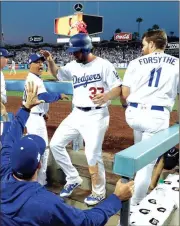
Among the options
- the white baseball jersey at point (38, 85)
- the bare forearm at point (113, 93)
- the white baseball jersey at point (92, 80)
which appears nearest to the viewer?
the bare forearm at point (113, 93)

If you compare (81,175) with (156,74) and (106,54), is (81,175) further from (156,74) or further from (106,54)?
(106,54)

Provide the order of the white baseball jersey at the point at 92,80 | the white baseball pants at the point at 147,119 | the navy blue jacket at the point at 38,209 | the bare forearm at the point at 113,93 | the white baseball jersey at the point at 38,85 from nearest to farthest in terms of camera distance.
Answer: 1. the navy blue jacket at the point at 38,209
2. the white baseball pants at the point at 147,119
3. the bare forearm at the point at 113,93
4. the white baseball jersey at the point at 92,80
5. the white baseball jersey at the point at 38,85

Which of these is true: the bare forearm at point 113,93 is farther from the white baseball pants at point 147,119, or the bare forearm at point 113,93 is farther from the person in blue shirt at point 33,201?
the person in blue shirt at point 33,201

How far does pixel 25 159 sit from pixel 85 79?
157cm

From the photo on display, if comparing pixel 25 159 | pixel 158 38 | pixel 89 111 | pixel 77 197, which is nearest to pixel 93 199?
pixel 77 197

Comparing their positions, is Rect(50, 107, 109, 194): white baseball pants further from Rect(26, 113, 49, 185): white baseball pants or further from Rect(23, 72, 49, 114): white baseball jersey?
Rect(23, 72, 49, 114): white baseball jersey

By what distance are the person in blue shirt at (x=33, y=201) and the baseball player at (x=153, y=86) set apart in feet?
3.16

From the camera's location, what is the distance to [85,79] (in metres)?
2.77

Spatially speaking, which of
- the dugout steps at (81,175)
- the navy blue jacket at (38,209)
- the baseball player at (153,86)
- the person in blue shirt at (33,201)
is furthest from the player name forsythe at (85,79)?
the navy blue jacket at (38,209)

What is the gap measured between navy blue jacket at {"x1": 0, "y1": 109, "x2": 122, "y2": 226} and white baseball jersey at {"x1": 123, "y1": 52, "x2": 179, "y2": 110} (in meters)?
1.06

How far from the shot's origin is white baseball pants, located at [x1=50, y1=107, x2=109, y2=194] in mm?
2686

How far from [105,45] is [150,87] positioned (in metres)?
29.9

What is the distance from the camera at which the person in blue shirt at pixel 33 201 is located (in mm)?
1178

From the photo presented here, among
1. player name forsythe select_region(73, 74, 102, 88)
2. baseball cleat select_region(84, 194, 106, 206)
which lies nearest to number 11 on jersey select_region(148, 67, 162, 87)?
player name forsythe select_region(73, 74, 102, 88)
